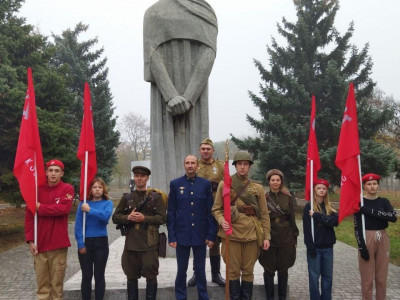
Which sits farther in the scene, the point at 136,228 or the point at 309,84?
the point at 309,84

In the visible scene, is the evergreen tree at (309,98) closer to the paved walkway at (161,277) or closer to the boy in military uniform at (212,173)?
the paved walkway at (161,277)

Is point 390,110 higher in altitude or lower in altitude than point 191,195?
higher

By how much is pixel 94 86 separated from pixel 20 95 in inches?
484

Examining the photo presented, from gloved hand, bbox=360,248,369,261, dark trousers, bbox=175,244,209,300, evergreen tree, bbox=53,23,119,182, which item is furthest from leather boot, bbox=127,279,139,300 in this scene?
evergreen tree, bbox=53,23,119,182

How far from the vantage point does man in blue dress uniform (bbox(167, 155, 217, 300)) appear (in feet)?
13.7

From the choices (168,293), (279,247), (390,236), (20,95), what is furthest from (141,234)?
(390,236)

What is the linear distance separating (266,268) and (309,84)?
652 inches

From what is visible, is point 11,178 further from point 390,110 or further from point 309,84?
point 390,110

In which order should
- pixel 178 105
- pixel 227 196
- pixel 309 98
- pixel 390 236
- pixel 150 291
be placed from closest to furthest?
pixel 227 196 → pixel 150 291 → pixel 178 105 → pixel 390 236 → pixel 309 98

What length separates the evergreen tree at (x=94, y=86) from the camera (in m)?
22.2

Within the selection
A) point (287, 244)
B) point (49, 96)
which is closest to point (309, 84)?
point (49, 96)

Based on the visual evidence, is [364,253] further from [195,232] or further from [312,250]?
[195,232]

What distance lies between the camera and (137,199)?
170 inches

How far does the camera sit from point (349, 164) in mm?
4742
